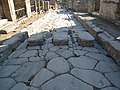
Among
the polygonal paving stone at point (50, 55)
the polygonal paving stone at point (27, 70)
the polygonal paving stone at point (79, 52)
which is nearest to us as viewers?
the polygonal paving stone at point (27, 70)

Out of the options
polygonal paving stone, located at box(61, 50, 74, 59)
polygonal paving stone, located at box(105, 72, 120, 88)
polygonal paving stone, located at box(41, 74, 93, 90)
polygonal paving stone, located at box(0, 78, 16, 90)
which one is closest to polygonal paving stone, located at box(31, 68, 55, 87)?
polygonal paving stone, located at box(41, 74, 93, 90)

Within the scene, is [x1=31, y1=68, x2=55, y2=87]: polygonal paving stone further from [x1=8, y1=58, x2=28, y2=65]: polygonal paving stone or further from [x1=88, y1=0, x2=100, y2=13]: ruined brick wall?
[x1=88, y1=0, x2=100, y2=13]: ruined brick wall

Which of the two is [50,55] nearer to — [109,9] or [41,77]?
[41,77]

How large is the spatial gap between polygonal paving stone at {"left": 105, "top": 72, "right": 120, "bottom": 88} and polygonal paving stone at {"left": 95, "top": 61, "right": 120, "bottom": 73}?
18 centimetres

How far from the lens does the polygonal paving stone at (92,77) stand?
303 centimetres

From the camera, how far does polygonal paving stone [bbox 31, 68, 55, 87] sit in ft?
10.1

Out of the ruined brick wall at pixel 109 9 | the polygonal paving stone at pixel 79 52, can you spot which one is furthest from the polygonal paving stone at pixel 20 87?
the ruined brick wall at pixel 109 9

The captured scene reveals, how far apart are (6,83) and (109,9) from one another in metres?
7.07

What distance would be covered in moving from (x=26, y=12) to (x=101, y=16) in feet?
18.3

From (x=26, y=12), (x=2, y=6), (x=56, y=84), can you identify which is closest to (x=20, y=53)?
(x=56, y=84)

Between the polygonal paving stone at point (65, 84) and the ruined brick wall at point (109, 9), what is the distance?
5.29 meters

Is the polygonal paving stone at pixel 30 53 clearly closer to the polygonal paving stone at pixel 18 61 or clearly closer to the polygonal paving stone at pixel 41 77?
the polygonal paving stone at pixel 18 61

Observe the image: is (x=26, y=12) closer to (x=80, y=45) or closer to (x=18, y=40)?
(x=18, y=40)

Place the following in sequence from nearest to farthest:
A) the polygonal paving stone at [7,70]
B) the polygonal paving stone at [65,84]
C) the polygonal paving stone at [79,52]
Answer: the polygonal paving stone at [65,84] → the polygonal paving stone at [7,70] → the polygonal paving stone at [79,52]
